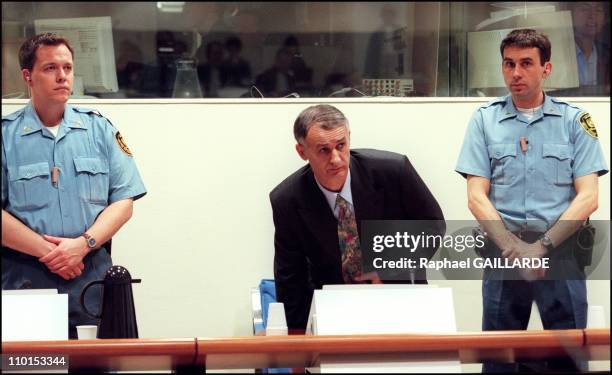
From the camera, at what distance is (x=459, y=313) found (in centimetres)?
310

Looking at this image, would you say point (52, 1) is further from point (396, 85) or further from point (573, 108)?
point (573, 108)

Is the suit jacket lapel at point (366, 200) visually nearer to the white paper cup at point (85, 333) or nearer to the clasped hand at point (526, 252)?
the clasped hand at point (526, 252)

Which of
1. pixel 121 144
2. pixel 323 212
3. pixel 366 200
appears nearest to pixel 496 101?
pixel 366 200

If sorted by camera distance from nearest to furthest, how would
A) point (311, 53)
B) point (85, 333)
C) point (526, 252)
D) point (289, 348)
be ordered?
point (289, 348), point (85, 333), point (526, 252), point (311, 53)

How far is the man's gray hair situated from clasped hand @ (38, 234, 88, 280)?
679mm

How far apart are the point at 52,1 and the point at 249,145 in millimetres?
1304

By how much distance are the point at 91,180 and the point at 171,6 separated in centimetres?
165

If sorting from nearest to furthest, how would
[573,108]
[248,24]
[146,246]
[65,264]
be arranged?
[65,264] < [573,108] < [146,246] < [248,24]

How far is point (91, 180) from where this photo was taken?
269cm

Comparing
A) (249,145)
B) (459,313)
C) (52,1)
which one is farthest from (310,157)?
(52,1)

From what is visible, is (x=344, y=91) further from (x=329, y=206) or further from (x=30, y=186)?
(x=30, y=186)

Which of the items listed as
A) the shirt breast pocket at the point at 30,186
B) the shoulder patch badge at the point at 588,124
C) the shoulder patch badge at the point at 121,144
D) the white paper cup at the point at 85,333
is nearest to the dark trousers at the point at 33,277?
the shirt breast pocket at the point at 30,186

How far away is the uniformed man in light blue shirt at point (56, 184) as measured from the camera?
2.60 metres

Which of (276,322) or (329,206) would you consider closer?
(276,322)
